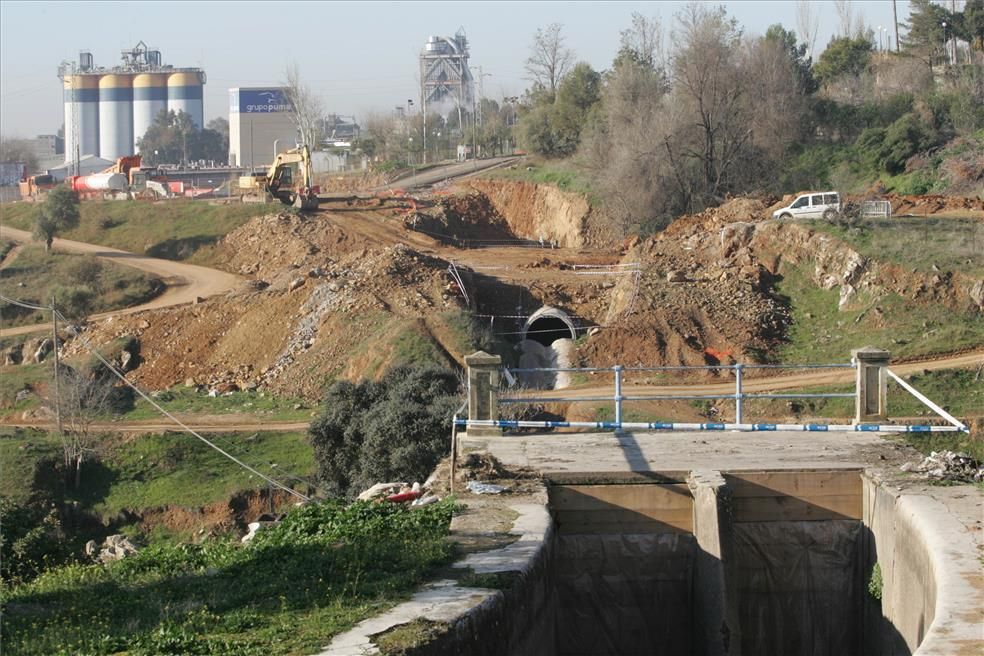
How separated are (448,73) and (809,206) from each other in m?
122

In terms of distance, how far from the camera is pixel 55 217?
63.9 metres

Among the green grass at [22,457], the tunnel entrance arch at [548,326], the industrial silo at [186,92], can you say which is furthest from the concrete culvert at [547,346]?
the industrial silo at [186,92]

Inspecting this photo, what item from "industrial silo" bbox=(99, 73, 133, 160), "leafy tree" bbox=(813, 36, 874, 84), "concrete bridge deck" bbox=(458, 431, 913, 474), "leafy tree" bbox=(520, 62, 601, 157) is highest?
"industrial silo" bbox=(99, 73, 133, 160)

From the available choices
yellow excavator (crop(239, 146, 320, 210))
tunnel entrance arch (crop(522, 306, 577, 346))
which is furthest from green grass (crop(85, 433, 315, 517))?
yellow excavator (crop(239, 146, 320, 210))

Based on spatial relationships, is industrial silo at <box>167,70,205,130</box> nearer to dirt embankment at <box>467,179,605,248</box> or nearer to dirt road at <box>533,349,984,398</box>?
dirt embankment at <box>467,179,605,248</box>

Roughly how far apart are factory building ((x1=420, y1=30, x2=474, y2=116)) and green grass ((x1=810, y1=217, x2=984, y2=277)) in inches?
4675

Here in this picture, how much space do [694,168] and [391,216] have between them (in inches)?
587

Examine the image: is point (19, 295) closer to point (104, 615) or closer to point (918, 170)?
point (918, 170)

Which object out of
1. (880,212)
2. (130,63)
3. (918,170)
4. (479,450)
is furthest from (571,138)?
(130,63)

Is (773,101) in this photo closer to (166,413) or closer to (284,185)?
(284,185)

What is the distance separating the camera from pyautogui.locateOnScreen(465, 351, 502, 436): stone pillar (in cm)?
1880

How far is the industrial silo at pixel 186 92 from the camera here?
191 m

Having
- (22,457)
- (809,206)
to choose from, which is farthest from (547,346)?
(22,457)

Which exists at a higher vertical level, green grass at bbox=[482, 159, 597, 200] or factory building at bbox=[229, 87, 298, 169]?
factory building at bbox=[229, 87, 298, 169]
